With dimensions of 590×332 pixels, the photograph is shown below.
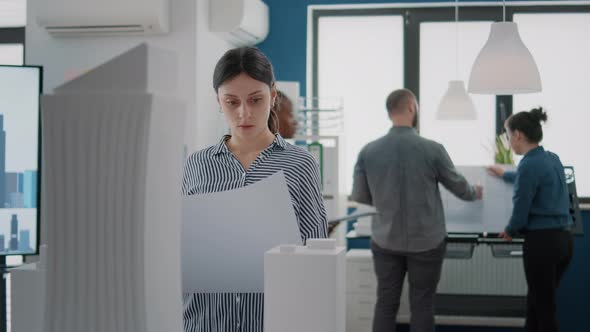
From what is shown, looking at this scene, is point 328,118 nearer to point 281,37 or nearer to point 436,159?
point 281,37

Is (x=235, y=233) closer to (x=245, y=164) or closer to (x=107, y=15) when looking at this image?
(x=245, y=164)

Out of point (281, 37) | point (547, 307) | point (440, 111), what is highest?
point (281, 37)

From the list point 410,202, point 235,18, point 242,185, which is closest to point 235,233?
point 242,185

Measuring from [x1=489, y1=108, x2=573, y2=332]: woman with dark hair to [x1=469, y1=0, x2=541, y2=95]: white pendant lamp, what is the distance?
2.90 feet

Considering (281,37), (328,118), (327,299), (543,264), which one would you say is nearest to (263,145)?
(327,299)

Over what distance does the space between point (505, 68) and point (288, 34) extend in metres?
2.64

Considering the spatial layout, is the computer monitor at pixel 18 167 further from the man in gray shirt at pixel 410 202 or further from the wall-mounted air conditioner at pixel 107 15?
the man in gray shirt at pixel 410 202

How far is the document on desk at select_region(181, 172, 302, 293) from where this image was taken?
120cm

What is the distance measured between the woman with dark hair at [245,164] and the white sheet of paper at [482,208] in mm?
3277

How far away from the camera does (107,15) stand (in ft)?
13.3

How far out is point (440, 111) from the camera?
4.61 metres

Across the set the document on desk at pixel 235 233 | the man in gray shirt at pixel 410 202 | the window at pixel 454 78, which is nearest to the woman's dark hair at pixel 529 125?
the man in gray shirt at pixel 410 202

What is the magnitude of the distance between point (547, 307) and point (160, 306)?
3.60 metres

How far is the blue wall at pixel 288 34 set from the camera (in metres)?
5.54
